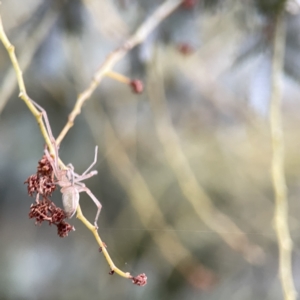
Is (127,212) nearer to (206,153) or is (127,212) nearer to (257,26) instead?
(206,153)

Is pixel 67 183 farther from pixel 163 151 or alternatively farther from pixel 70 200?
pixel 163 151

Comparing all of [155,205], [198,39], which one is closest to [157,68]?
[198,39]

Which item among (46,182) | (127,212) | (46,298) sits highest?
(46,182)

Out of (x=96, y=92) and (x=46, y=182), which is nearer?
(x=46, y=182)

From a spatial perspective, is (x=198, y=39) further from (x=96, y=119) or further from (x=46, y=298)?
(x=46, y=298)

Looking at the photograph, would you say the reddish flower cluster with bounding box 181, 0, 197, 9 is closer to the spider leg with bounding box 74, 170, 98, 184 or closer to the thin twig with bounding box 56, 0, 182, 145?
the thin twig with bounding box 56, 0, 182, 145

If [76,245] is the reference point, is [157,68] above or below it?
above
